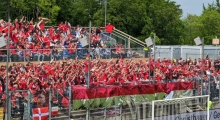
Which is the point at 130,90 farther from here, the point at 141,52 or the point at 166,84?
the point at 141,52

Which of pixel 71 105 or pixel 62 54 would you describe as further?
pixel 62 54

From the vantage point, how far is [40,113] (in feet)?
42.6

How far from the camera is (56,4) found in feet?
172

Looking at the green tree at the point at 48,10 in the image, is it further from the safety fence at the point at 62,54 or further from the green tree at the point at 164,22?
the safety fence at the point at 62,54

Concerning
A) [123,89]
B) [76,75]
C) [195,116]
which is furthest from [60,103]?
[195,116]

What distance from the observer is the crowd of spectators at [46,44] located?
18.9 m

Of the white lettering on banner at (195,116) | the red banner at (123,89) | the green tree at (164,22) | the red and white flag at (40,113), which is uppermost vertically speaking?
the green tree at (164,22)

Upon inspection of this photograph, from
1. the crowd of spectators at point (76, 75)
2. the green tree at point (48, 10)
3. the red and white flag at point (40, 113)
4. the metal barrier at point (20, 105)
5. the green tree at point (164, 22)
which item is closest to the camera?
the metal barrier at point (20, 105)

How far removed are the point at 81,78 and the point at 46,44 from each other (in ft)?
15.2

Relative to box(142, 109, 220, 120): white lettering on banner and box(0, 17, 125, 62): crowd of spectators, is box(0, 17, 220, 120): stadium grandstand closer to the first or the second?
box(0, 17, 125, 62): crowd of spectators

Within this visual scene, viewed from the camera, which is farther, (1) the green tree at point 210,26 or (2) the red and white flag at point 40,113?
(1) the green tree at point 210,26

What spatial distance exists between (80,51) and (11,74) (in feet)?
19.1

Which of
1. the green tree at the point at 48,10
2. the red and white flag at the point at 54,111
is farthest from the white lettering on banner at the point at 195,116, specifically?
the green tree at the point at 48,10

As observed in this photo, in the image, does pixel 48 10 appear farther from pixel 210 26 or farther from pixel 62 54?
pixel 62 54
